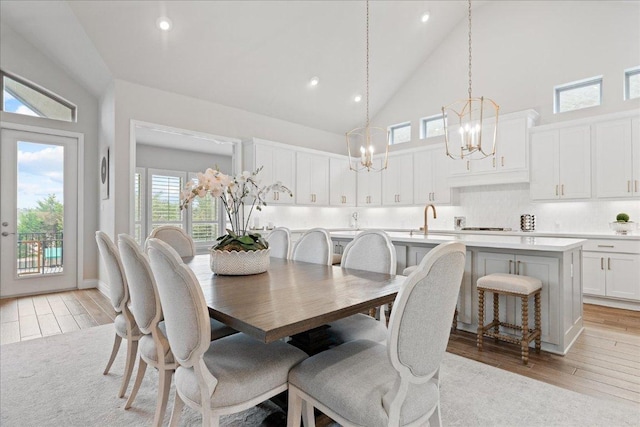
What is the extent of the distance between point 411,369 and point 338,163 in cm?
596

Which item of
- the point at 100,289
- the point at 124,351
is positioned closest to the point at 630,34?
the point at 124,351

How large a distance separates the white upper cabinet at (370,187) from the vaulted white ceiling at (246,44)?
1.48 m

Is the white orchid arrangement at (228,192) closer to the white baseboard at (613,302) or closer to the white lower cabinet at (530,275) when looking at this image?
the white lower cabinet at (530,275)

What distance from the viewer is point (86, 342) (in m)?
3.14

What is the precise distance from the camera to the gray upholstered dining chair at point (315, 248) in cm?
276

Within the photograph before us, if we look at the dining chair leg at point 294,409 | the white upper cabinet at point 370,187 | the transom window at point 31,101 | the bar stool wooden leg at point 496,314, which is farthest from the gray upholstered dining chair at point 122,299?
the white upper cabinet at point 370,187

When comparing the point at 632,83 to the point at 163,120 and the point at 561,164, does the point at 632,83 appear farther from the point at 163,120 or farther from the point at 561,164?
the point at 163,120

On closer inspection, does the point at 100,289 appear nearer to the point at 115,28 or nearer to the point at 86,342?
the point at 86,342

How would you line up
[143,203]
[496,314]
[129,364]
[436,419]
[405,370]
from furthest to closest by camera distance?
[143,203], [496,314], [129,364], [436,419], [405,370]

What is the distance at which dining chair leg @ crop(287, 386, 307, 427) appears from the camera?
1.40 m

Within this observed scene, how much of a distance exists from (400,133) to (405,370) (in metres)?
6.56

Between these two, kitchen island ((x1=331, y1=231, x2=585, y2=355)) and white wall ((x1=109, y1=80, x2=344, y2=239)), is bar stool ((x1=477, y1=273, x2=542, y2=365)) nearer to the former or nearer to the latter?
kitchen island ((x1=331, y1=231, x2=585, y2=355))

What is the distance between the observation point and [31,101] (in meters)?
4.93

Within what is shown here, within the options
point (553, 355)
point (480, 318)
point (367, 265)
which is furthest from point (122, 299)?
point (553, 355)
